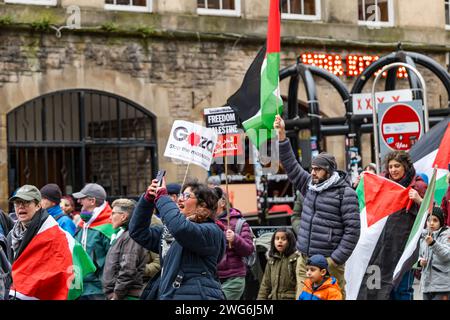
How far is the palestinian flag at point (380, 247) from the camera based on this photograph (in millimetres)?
11578

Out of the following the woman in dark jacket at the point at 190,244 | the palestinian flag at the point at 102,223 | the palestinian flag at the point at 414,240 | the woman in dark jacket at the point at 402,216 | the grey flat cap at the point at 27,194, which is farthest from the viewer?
the palestinian flag at the point at 102,223

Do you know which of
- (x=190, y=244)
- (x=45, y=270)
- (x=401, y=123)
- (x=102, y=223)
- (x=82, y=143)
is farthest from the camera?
(x=82, y=143)

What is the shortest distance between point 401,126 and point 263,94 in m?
3.39

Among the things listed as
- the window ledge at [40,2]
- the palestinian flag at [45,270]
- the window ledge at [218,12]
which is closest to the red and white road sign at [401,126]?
the palestinian flag at [45,270]

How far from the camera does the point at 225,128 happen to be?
13.6 meters

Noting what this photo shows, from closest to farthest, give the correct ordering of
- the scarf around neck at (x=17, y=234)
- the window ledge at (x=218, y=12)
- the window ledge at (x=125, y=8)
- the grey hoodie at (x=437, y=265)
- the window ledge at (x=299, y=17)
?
the scarf around neck at (x=17, y=234) → the grey hoodie at (x=437, y=265) → the window ledge at (x=125, y=8) → the window ledge at (x=218, y=12) → the window ledge at (x=299, y=17)

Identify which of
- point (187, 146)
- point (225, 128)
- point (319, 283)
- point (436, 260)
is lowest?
point (319, 283)

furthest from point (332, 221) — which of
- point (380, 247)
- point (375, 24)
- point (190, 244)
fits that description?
point (375, 24)

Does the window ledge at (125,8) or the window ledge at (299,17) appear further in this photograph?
the window ledge at (299,17)

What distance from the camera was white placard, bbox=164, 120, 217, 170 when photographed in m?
11.9

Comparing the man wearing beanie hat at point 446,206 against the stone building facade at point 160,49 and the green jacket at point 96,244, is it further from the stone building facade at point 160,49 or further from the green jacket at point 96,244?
the stone building facade at point 160,49

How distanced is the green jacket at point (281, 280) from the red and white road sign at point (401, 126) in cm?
368

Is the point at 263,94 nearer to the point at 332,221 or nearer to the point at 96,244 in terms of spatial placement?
the point at 332,221

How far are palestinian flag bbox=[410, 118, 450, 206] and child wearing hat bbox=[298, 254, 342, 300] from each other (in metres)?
3.00
